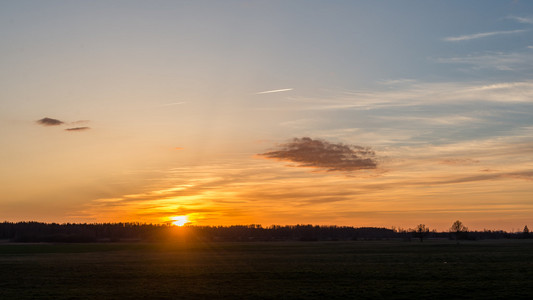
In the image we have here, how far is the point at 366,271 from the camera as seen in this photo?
2111 inches

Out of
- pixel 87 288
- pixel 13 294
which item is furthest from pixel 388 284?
pixel 13 294

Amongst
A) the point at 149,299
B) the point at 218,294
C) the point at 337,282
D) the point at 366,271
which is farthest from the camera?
the point at 366,271

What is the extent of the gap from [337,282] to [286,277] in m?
6.26

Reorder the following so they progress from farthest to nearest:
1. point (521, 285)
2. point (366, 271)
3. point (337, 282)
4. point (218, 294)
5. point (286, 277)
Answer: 1. point (366, 271)
2. point (286, 277)
3. point (337, 282)
4. point (521, 285)
5. point (218, 294)

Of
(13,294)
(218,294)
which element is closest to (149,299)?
(218,294)

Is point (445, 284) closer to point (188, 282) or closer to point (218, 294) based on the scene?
point (218, 294)

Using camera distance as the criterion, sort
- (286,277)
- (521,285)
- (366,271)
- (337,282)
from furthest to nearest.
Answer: (366,271), (286,277), (337,282), (521,285)

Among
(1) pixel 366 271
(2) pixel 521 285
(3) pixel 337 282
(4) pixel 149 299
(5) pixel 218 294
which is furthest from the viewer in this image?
(1) pixel 366 271

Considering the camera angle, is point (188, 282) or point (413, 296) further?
point (188, 282)

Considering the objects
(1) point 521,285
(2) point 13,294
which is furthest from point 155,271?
(1) point 521,285

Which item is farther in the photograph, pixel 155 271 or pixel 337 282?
pixel 155 271

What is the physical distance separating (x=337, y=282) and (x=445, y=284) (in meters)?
8.63

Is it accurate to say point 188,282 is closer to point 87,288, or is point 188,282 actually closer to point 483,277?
point 87,288

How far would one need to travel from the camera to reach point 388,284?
41.6 meters
